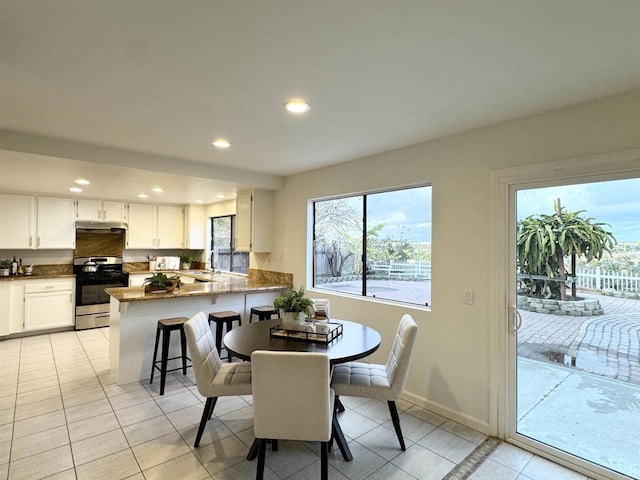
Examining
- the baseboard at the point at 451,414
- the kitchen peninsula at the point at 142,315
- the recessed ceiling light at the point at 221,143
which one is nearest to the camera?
the baseboard at the point at 451,414

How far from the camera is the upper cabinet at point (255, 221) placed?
4.70 m

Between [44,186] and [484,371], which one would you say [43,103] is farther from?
[484,371]

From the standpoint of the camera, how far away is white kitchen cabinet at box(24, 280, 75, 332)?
500 centimetres

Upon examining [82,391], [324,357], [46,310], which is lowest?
[82,391]

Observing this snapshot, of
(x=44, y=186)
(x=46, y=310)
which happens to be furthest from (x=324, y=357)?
(x=46, y=310)

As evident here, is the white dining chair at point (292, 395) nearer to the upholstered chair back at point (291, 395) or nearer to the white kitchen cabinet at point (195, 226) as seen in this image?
the upholstered chair back at point (291, 395)

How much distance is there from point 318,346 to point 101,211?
5.34 meters

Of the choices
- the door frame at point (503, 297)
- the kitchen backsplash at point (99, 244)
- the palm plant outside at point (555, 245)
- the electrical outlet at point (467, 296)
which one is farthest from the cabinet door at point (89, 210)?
the palm plant outside at point (555, 245)

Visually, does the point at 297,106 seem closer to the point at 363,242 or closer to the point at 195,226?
the point at 363,242

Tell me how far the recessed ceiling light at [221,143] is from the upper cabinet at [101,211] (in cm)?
390

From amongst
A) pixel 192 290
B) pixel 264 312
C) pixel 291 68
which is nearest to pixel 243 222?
pixel 192 290

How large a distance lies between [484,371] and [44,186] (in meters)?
5.71

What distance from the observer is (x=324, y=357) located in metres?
1.77

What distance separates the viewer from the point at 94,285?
18.2ft
